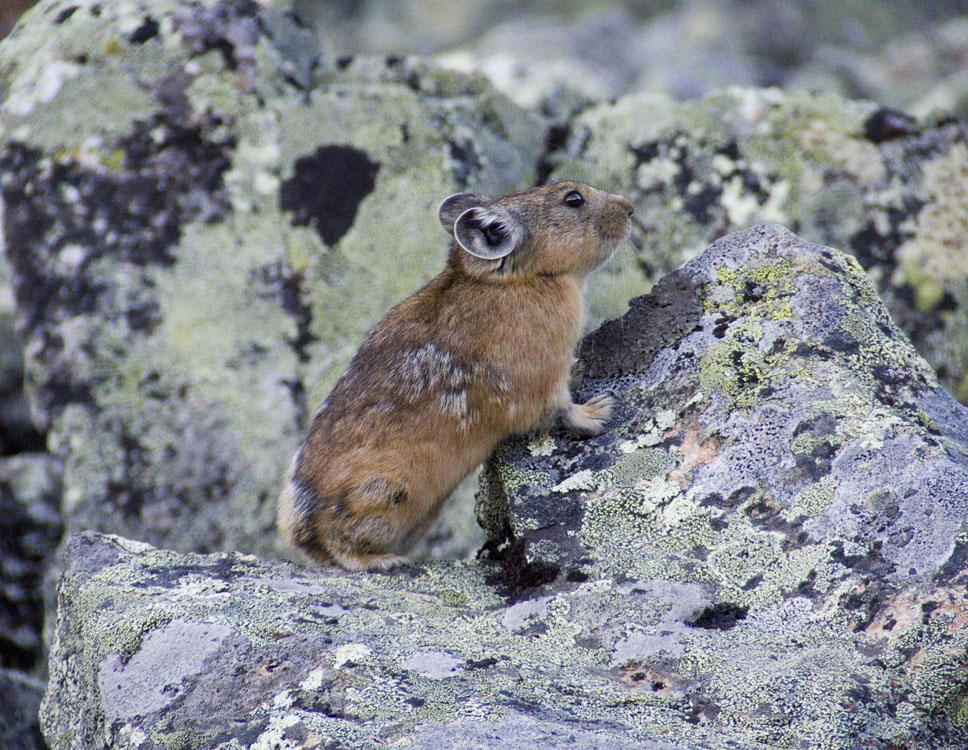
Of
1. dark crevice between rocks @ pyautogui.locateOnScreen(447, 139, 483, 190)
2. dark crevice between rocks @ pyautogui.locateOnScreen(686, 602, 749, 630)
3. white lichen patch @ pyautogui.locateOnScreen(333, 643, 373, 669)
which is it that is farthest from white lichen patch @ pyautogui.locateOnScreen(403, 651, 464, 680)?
dark crevice between rocks @ pyautogui.locateOnScreen(447, 139, 483, 190)

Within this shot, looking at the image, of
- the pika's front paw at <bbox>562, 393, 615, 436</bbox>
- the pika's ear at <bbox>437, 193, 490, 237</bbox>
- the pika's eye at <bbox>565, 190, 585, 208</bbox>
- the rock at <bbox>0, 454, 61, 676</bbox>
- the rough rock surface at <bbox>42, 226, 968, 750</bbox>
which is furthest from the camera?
the rock at <bbox>0, 454, 61, 676</bbox>

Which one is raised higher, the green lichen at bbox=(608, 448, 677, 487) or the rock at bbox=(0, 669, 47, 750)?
the green lichen at bbox=(608, 448, 677, 487)

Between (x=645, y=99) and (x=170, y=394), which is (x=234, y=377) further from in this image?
(x=645, y=99)

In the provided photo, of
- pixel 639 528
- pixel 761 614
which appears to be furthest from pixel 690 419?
pixel 761 614

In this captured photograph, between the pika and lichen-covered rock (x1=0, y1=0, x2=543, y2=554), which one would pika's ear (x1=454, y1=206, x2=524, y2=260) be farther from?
lichen-covered rock (x1=0, y1=0, x2=543, y2=554)

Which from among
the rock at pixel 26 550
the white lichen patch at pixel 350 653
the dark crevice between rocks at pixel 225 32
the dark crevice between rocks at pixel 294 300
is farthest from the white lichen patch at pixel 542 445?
the dark crevice between rocks at pixel 225 32

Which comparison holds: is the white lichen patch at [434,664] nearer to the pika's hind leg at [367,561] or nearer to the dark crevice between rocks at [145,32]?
the pika's hind leg at [367,561]

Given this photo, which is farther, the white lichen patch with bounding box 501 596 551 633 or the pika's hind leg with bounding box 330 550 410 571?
the pika's hind leg with bounding box 330 550 410 571

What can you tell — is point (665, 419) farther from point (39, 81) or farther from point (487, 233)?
point (39, 81)
